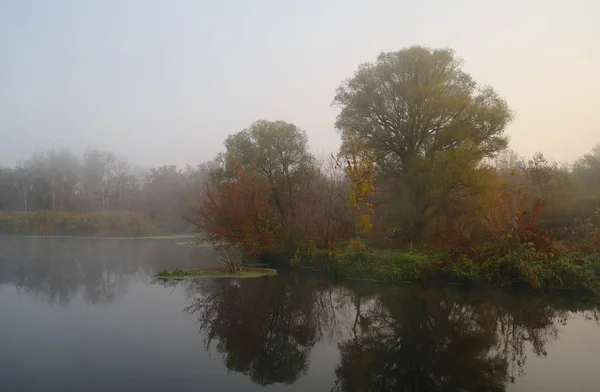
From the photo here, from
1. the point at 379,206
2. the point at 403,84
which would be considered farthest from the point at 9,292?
the point at 403,84

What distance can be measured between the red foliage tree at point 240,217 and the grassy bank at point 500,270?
24.4 feet

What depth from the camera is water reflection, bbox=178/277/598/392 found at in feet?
28.7

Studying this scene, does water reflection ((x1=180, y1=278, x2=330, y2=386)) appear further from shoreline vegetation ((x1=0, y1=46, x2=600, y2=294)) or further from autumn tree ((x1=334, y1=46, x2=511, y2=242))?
autumn tree ((x1=334, y1=46, x2=511, y2=242))

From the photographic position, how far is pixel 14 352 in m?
9.89

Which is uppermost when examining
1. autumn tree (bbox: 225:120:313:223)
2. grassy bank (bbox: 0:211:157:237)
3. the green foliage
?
autumn tree (bbox: 225:120:313:223)

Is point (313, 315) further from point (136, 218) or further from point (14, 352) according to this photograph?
point (136, 218)

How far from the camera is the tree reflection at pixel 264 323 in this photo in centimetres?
948

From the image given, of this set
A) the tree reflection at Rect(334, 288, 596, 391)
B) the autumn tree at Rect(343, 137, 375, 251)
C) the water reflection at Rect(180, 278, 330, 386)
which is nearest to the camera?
the tree reflection at Rect(334, 288, 596, 391)

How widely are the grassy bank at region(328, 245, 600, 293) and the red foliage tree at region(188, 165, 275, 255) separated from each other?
7429 mm

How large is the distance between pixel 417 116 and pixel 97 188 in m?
68.6

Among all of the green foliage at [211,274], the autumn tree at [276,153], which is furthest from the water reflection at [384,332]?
the autumn tree at [276,153]

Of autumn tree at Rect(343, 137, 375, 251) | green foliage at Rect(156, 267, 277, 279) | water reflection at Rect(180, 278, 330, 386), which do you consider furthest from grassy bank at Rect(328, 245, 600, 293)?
green foliage at Rect(156, 267, 277, 279)

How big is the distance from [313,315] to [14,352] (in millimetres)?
7784

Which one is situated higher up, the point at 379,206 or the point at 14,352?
the point at 379,206
